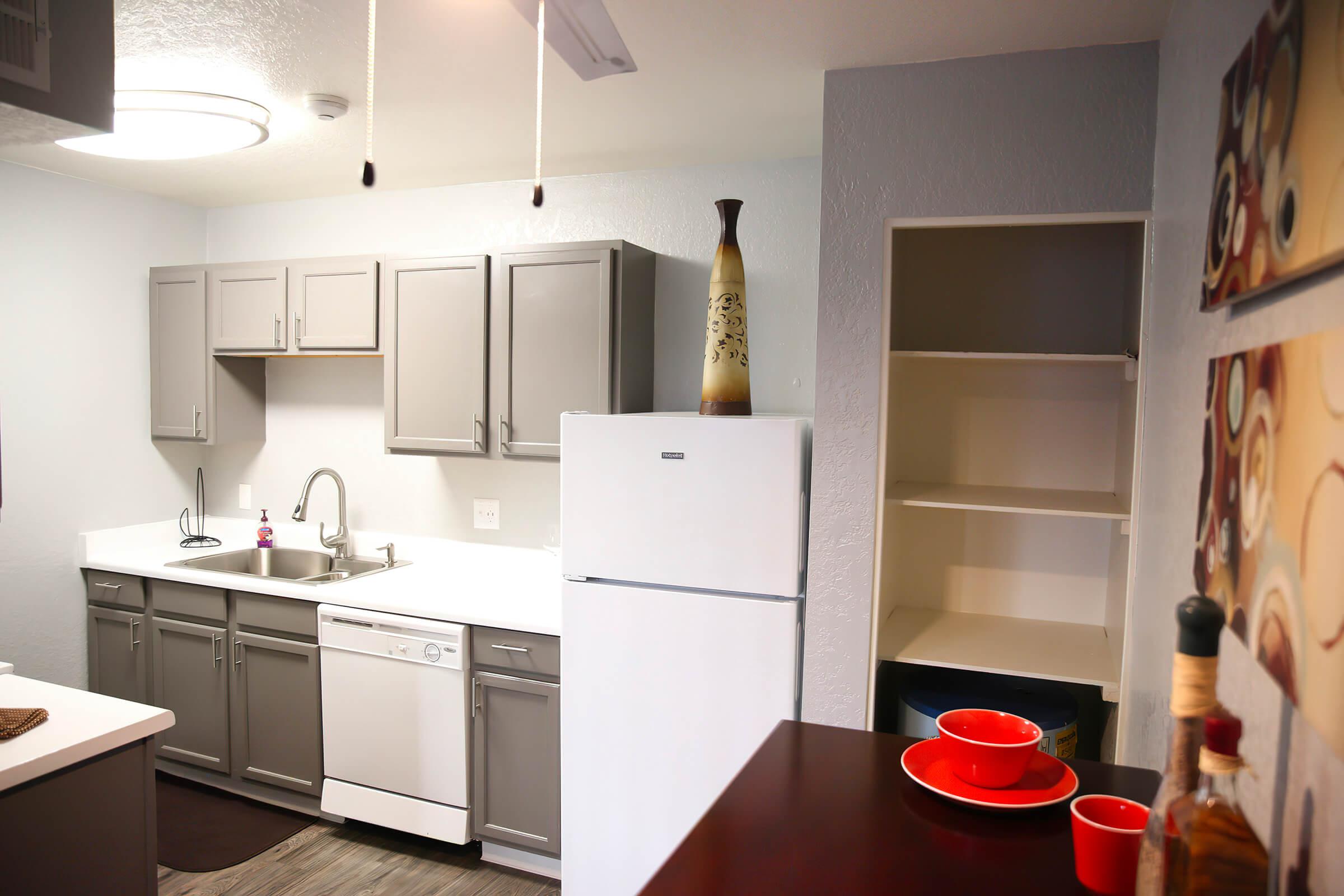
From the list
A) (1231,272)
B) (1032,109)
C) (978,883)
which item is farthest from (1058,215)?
(978,883)

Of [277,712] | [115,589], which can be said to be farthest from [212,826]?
[115,589]

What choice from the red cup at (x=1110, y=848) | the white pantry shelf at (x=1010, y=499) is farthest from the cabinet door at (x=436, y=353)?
the red cup at (x=1110, y=848)

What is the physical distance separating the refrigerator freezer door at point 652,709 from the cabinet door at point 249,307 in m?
1.83

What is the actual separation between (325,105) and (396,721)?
195 cm

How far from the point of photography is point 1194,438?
1.31 metres

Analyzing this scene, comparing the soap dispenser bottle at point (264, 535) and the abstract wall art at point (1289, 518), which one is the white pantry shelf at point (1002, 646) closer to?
the abstract wall art at point (1289, 518)

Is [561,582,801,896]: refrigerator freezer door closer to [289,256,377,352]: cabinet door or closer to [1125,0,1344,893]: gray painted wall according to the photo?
[1125,0,1344,893]: gray painted wall

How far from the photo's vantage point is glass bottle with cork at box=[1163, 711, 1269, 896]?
59cm

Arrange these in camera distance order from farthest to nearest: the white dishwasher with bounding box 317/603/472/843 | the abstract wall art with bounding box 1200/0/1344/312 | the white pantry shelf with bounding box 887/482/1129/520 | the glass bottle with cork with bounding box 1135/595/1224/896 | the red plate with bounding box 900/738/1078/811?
the white dishwasher with bounding box 317/603/472/843
the white pantry shelf with bounding box 887/482/1129/520
the red plate with bounding box 900/738/1078/811
the abstract wall art with bounding box 1200/0/1344/312
the glass bottle with cork with bounding box 1135/595/1224/896

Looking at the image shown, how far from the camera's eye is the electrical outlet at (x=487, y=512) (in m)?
3.39

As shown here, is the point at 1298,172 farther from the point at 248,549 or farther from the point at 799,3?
the point at 248,549

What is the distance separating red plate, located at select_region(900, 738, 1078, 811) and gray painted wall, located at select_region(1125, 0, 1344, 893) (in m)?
0.21

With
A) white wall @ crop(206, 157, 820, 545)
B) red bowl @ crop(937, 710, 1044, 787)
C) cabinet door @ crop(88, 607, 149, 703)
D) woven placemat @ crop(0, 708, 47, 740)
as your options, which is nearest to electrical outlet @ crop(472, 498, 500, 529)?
white wall @ crop(206, 157, 820, 545)

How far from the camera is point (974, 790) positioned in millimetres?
1057
